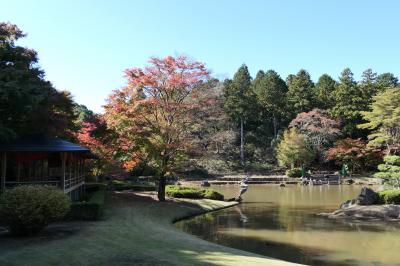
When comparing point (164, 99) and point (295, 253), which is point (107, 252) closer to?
point (295, 253)

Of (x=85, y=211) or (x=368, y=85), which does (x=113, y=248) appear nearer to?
(x=85, y=211)

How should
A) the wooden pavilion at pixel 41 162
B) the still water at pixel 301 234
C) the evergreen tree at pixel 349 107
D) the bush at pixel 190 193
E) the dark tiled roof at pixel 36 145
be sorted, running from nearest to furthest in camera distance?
the still water at pixel 301 234 < the dark tiled roof at pixel 36 145 < the wooden pavilion at pixel 41 162 < the bush at pixel 190 193 < the evergreen tree at pixel 349 107

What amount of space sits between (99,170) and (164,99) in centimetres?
Answer: 640

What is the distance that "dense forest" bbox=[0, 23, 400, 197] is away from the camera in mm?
14930

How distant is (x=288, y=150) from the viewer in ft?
149

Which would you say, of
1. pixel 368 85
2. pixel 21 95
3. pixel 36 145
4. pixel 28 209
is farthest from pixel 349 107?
pixel 28 209

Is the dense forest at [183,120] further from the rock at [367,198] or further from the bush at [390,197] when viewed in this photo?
the bush at [390,197]

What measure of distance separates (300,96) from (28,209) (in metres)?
47.0

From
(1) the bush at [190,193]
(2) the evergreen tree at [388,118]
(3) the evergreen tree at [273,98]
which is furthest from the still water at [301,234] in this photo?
(3) the evergreen tree at [273,98]

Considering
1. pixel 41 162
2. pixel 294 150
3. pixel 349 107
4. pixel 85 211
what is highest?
→ pixel 349 107

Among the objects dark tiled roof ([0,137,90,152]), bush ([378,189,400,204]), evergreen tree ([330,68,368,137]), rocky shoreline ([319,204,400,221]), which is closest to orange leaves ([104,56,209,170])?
dark tiled roof ([0,137,90,152])

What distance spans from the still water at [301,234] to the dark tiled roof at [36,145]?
18.1 ft

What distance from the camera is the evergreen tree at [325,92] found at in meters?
53.2

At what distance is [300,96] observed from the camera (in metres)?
53.7
